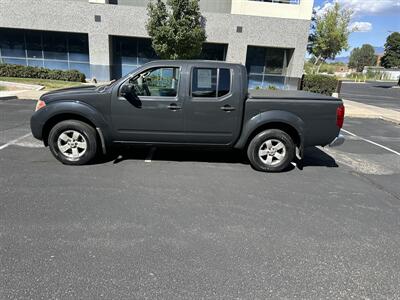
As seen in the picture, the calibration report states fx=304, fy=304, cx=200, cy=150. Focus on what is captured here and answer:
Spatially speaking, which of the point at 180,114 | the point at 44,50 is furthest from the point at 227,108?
the point at 44,50

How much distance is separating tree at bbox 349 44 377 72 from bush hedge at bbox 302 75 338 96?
113 metres

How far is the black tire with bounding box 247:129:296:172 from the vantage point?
17.5 feet

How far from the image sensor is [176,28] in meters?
17.0

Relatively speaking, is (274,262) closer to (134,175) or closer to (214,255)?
(214,255)

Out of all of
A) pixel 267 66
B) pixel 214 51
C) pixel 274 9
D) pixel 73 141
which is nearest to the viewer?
pixel 73 141

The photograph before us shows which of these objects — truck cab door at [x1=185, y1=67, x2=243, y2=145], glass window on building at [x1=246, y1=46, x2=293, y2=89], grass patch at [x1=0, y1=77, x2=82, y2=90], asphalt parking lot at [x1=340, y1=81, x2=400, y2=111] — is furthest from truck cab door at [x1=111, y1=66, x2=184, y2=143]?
glass window on building at [x1=246, y1=46, x2=293, y2=89]

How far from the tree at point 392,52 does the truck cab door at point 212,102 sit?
310 feet

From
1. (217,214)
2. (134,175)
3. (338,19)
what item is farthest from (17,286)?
(338,19)

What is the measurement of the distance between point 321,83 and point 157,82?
14140 mm

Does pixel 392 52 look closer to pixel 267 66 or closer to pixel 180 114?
pixel 267 66

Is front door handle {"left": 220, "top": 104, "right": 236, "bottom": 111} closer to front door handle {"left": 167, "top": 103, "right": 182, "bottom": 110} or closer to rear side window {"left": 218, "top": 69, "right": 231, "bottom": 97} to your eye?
rear side window {"left": 218, "top": 69, "right": 231, "bottom": 97}

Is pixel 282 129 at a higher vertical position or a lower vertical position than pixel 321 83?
lower

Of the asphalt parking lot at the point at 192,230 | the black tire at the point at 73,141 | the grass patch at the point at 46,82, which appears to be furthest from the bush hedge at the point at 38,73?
the black tire at the point at 73,141

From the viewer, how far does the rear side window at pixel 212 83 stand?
5.19 meters
